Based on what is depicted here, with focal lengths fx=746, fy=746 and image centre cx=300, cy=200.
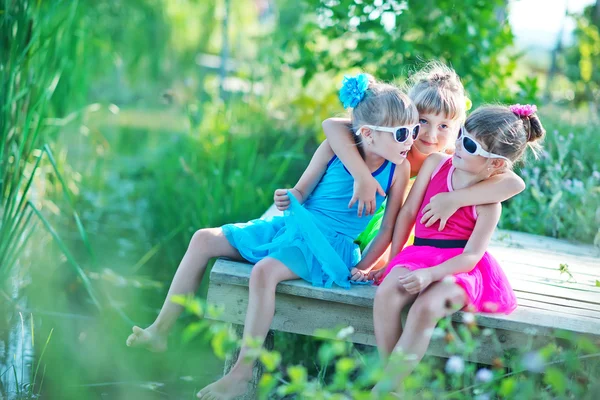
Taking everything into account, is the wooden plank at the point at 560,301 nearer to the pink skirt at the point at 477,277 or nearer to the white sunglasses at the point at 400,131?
the pink skirt at the point at 477,277

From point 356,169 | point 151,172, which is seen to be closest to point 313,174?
point 356,169

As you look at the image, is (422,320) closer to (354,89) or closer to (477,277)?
(477,277)

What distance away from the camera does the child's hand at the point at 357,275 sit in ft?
8.13

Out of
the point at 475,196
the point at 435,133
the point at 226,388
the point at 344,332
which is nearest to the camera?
the point at 344,332

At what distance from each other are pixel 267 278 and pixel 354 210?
45cm

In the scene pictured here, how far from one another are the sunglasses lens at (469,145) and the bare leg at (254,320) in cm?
70

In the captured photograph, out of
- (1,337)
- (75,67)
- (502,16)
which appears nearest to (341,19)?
(502,16)

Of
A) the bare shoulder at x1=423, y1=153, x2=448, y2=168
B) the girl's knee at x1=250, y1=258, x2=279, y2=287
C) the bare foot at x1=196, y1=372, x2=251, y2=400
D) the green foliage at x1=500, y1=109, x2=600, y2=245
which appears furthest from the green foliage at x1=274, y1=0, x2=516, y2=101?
the bare foot at x1=196, y1=372, x2=251, y2=400

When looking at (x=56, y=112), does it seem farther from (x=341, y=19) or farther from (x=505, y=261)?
(x=505, y=261)

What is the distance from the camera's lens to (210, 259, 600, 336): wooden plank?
2266 mm

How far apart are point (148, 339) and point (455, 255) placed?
41.7 inches

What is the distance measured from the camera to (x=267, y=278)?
2332 mm

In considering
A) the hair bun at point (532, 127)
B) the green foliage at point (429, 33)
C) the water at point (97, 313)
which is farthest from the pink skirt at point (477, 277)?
the green foliage at point (429, 33)

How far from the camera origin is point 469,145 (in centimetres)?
235
